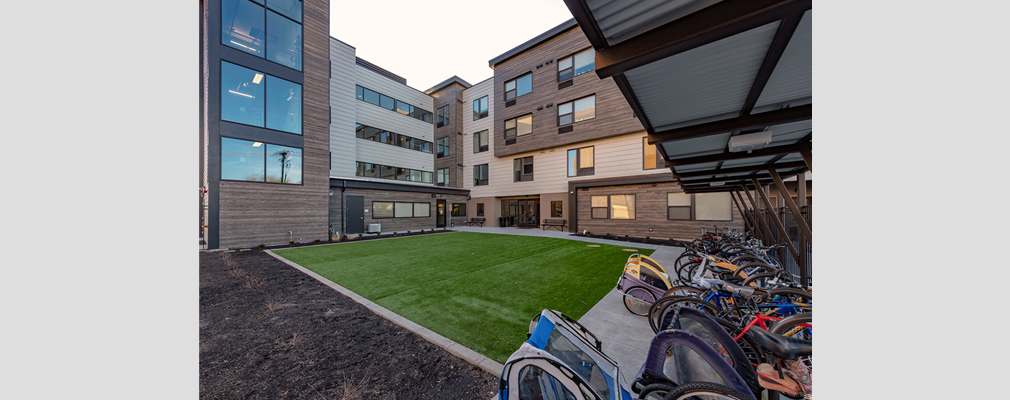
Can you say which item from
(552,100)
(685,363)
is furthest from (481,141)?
(685,363)

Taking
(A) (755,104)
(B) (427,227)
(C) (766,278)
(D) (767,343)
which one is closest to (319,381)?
(D) (767,343)

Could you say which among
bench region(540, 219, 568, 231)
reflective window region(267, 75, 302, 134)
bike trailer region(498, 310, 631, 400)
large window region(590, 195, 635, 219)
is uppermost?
reflective window region(267, 75, 302, 134)

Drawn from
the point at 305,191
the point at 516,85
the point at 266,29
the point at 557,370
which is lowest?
the point at 557,370

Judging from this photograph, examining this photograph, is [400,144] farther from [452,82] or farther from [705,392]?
[705,392]

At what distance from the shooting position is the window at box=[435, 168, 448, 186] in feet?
84.3

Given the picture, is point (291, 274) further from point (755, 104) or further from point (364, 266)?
point (755, 104)

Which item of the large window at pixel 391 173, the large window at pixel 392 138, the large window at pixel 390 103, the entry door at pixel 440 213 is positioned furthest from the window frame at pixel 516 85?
the entry door at pixel 440 213

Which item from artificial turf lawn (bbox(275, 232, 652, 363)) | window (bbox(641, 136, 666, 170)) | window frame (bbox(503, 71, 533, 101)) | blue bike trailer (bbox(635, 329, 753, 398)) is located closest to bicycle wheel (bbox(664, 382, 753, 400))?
blue bike trailer (bbox(635, 329, 753, 398))

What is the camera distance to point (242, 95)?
463 inches

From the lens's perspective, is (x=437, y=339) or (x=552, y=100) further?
(x=552, y=100)

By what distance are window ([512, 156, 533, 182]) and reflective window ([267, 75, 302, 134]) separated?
13.3 meters

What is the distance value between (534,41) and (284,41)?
557 inches

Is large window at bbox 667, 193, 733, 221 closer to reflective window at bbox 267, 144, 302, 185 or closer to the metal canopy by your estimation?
the metal canopy

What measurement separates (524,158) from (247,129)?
1520cm
